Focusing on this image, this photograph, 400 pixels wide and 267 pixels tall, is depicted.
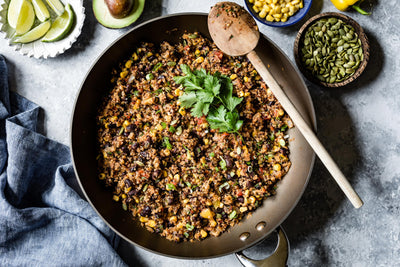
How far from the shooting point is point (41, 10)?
3.95 m

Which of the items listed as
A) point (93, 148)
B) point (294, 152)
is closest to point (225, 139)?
point (294, 152)

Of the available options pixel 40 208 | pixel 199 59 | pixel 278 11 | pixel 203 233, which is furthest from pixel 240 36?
pixel 40 208

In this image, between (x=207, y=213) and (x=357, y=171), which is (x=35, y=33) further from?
(x=357, y=171)

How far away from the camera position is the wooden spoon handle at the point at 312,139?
3.18m

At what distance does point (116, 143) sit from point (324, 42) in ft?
7.55

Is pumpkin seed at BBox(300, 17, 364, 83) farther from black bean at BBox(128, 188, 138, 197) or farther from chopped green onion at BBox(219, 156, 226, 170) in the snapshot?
black bean at BBox(128, 188, 138, 197)

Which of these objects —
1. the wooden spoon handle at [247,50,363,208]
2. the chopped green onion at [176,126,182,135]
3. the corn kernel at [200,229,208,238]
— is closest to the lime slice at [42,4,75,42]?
the chopped green onion at [176,126,182,135]

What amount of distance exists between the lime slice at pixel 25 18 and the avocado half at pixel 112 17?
27.2 inches

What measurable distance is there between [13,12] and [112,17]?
106cm

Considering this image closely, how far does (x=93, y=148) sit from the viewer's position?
150 inches

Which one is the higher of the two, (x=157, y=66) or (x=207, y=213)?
(x=157, y=66)

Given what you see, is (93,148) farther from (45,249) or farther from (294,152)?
(294,152)

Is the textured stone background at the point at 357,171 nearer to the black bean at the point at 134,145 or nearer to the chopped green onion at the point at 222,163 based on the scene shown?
the chopped green onion at the point at 222,163

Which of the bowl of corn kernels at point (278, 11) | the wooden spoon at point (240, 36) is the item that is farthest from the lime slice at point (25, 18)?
the bowl of corn kernels at point (278, 11)
